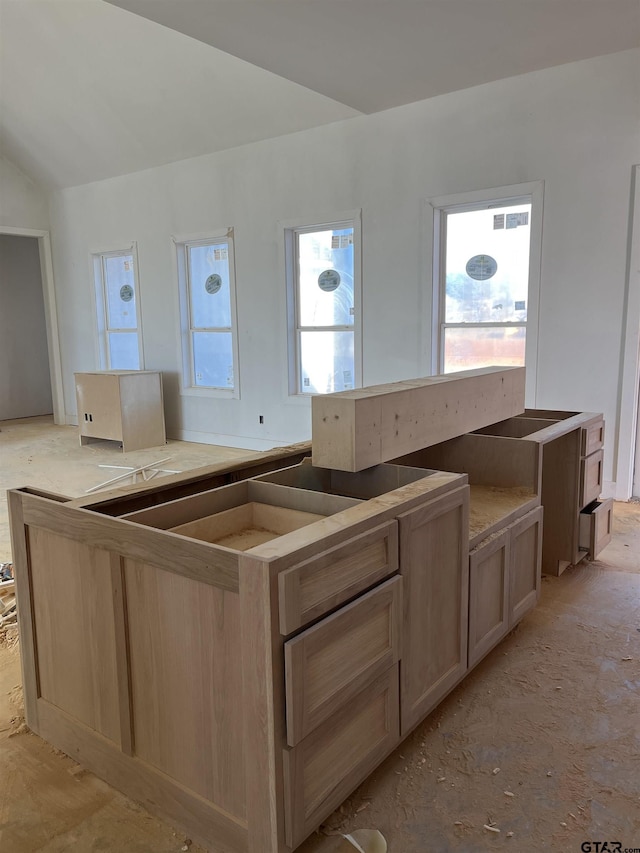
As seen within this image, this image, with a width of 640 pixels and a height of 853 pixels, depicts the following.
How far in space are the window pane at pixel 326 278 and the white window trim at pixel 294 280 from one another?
3.2 inches

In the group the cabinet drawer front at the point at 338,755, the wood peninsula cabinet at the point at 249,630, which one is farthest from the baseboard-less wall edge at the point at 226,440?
→ the cabinet drawer front at the point at 338,755

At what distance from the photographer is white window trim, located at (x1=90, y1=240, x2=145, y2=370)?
286 inches

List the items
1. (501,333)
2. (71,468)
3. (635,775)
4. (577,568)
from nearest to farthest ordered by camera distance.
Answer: (635,775)
(577,568)
(501,333)
(71,468)

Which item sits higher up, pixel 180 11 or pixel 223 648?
pixel 180 11

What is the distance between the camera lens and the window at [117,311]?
24.5 ft

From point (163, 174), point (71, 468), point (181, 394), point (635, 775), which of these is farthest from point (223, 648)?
point (163, 174)

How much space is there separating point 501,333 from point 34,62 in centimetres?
498

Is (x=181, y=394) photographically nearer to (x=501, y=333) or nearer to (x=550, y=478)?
(x=501, y=333)

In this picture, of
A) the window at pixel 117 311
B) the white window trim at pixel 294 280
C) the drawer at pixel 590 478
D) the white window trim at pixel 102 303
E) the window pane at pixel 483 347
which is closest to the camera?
the drawer at pixel 590 478

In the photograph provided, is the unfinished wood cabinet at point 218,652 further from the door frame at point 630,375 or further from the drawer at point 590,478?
the door frame at point 630,375

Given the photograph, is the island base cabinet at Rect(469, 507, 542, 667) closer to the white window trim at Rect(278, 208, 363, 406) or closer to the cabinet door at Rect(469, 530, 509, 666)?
the cabinet door at Rect(469, 530, 509, 666)

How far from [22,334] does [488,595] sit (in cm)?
868

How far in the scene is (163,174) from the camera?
22.1 feet

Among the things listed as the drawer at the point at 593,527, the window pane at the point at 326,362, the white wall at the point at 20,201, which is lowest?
the drawer at the point at 593,527
